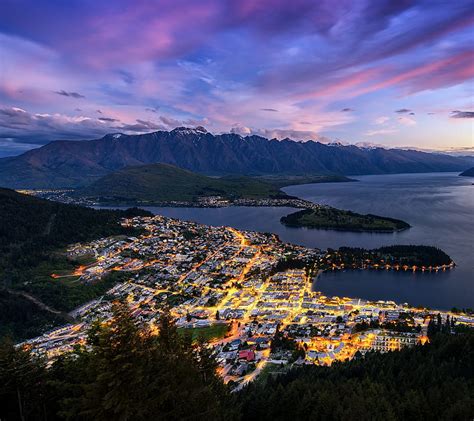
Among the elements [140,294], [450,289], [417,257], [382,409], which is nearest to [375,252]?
[417,257]

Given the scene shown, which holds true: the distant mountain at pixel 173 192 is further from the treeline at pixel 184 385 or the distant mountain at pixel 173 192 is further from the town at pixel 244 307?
the treeline at pixel 184 385

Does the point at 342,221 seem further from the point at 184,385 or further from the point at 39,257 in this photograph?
the point at 184,385

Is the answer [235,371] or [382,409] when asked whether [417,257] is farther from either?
[382,409]

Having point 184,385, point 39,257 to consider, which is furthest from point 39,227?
point 184,385

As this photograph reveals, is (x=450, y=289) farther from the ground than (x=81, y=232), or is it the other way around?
(x=81, y=232)

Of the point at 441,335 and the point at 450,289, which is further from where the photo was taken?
the point at 450,289

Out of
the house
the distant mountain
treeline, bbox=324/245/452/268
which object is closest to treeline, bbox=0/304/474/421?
the house
